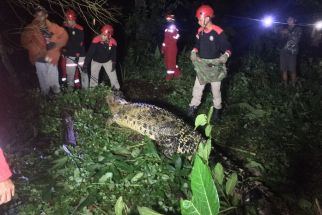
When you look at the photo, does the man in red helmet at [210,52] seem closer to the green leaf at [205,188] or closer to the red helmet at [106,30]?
the red helmet at [106,30]

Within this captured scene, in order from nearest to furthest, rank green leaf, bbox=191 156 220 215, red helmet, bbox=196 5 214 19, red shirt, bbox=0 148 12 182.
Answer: green leaf, bbox=191 156 220 215 → red shirt, bbox=0 148 12 182 → red helmet, bbox=196 5 214 19

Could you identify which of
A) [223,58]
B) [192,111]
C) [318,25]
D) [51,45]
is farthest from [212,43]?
[318,25]

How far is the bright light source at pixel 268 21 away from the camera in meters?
13.3

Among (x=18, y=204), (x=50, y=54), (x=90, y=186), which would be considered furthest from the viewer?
(x=50, y=54)

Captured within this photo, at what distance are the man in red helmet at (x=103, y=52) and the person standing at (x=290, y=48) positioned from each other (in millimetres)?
4319

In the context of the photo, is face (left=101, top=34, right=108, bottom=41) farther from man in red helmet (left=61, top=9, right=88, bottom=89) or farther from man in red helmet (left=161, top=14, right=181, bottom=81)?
man in red helmet (left=161, top=14, right=181, bottom=81)

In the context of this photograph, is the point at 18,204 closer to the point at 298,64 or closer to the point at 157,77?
the point at 157,77

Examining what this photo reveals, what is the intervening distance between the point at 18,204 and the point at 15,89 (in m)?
3.92

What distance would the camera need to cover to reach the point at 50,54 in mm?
7289

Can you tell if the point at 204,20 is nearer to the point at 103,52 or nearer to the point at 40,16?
the point at 103,52

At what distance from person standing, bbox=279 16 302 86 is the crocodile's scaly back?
4071mm

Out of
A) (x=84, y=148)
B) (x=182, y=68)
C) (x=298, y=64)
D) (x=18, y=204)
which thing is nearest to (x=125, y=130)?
(x=84, y=148)

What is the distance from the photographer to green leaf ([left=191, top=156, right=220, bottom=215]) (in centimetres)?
126

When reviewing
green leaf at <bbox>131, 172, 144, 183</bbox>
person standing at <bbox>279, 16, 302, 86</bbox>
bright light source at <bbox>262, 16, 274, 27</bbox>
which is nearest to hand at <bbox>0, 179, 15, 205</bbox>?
green leaf at <bbox>131, 172, 144, 183</bbox>
